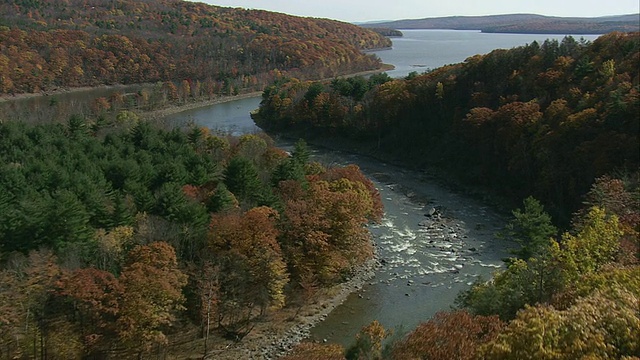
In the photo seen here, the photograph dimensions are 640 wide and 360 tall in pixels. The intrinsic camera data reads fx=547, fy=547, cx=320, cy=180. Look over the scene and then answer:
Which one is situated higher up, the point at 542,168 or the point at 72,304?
the point at 72,304

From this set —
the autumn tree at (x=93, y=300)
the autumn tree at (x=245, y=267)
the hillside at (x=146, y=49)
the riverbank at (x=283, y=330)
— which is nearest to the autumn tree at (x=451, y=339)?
the riverbank at (x=283, y=330)

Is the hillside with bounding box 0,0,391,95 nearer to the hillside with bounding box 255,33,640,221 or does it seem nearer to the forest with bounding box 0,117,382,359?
the hillside with bounding box 255,33,640,221

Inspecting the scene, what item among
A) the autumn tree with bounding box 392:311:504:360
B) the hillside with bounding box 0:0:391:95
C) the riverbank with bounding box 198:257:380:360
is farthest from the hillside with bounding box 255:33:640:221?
the hillside with bounding box 0:0:391:95

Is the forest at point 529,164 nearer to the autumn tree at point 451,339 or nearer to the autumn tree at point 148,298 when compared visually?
the autumn tree at point 451,339

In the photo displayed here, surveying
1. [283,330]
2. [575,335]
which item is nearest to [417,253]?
[283,330]

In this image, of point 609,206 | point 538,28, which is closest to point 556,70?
point 609,206

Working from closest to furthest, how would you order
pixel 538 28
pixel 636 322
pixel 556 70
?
pixel 636 322 < pixel 556 70 < pixel 538 28

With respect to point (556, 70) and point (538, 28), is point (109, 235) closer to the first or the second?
point (556, 70)

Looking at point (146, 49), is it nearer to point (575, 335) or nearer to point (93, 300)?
point (93, 300)
